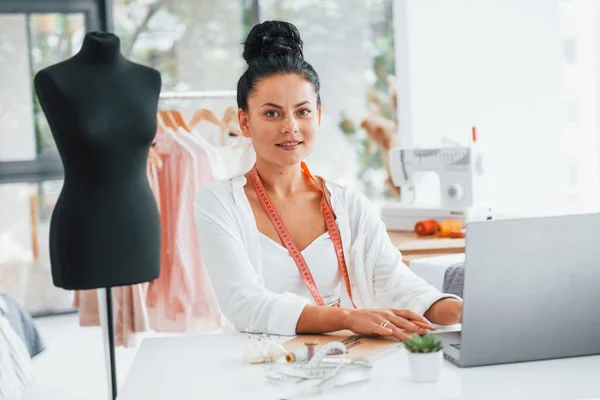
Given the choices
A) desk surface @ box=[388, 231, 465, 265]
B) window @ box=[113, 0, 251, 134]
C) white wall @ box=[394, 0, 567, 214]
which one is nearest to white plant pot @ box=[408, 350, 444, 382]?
desk surface @ box=[388, 231, 465, 265]

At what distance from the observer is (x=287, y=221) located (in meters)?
2.15

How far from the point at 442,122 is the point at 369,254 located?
3153 millimetres

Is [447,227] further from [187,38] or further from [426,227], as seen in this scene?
[187,38]

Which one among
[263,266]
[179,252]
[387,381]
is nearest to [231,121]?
[179,252]

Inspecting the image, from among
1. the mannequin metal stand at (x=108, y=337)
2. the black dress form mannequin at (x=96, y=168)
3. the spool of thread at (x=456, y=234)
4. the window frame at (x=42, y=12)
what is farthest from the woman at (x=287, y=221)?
the window frame at (x=42, y=12)

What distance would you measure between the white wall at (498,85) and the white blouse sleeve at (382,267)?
118 inches

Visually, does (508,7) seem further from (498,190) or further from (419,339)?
(419,339)

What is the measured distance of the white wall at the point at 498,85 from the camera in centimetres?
511

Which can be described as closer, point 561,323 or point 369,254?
point 561,323

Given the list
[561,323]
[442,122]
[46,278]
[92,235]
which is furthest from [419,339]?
[46,278]

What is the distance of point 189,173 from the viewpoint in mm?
3793

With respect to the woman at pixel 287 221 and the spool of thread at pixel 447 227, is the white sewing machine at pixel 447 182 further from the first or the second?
the woman at pixel 287 221

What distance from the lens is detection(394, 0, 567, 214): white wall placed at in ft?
16.8

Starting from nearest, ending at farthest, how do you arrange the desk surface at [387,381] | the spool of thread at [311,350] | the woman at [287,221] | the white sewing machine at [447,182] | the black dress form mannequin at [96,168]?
the desk surface at [387,381], the spool of thread at [311,350], the woman at [287,221], the black dress form mannequin at [96,168], the white sewing machine at [447,182]
